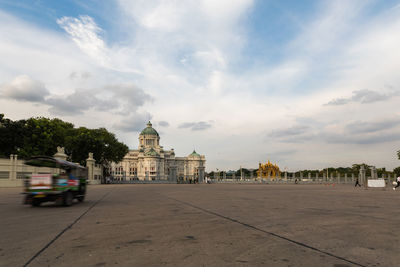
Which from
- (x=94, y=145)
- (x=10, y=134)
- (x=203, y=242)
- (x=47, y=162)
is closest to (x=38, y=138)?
(x=10, y=134)

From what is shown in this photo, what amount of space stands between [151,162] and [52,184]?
13465 cm

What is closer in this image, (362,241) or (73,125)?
(362,241)

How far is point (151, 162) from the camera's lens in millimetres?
145875

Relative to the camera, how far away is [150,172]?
14625 cm

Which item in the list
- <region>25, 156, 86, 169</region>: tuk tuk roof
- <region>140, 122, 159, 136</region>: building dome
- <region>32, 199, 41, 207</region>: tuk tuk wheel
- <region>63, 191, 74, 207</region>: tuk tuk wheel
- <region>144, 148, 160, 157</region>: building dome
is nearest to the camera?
<region>32, 199, 41, 207</region>: tuk tuk wheel

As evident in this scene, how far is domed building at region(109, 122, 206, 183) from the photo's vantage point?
14600 cm

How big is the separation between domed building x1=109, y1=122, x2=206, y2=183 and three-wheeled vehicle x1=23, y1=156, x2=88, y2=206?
391 ft

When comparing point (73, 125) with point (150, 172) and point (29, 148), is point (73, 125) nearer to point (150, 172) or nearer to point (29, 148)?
point (29, 148)

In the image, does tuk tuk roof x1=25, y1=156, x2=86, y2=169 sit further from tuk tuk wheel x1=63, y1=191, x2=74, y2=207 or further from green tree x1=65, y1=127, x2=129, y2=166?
green tree x1=65, y1=127, x2=129, y2=166

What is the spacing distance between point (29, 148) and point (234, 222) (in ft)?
170

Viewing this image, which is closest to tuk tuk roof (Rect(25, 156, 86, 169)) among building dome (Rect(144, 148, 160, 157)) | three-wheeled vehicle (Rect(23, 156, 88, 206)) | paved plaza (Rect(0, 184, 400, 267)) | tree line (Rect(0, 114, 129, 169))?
three-wheeled vehicle (Rect(23, 156, 88, 206))

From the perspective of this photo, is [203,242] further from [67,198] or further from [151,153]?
[151,153]

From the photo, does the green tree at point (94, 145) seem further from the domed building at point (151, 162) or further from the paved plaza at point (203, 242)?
the domed building at point (151, 162)

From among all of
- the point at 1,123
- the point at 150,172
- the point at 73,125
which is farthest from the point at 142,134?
the point at 1,123
